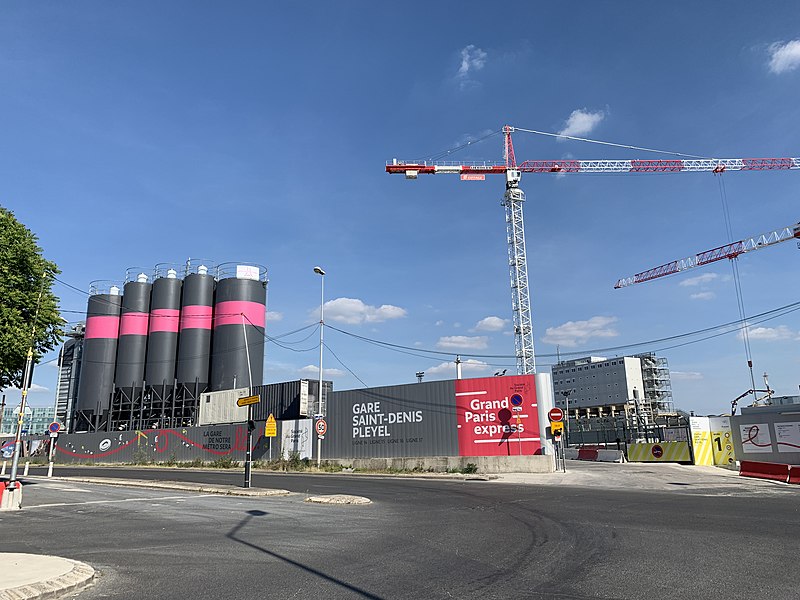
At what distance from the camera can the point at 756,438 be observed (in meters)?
29.8

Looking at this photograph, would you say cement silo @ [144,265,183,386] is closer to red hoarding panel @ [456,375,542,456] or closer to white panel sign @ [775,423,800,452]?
red hoarding panel @ [456,375,542,456]

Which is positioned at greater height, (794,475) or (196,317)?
(196,317)

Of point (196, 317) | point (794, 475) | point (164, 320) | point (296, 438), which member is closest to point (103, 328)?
point (164, 320)

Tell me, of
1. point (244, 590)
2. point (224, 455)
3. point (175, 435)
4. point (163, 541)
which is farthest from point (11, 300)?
point (175, 435)

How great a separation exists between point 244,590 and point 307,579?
0.84 metres

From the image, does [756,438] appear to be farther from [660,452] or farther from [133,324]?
[133,324]

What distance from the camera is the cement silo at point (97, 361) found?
58.8 meters

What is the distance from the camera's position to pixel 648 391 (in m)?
143

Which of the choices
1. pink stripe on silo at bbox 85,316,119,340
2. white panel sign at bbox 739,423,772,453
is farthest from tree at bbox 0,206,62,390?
pink stripe on silo at bbox 85,316,119,340

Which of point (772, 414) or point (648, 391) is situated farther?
point (648, 391)

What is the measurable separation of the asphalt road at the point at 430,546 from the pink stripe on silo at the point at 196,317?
140ft

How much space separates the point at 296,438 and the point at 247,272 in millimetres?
26472

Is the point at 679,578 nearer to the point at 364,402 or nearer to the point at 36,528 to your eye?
the point at 36,528

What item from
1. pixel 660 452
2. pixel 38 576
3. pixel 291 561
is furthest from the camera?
pixel 660 452
